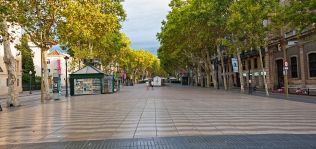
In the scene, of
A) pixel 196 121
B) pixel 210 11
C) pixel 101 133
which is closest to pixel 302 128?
pixel 196 121

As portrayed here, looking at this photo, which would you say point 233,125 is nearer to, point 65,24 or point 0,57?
point 65,24

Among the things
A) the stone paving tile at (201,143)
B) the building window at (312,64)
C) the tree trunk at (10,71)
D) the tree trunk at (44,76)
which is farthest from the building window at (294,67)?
the stone paving tile at (201,143)

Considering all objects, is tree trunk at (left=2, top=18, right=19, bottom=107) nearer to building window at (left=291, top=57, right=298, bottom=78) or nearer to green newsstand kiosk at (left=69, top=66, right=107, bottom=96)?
green newsstand kiosk at (left=69, top=66, right=107, bottom=96)

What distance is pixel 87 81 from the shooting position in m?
45.8

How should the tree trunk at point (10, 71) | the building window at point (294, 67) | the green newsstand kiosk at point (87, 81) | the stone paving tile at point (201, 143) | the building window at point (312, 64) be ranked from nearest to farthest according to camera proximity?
the stone paving tile at point (201, 143), the tree trunk at point (10, 71), the building window at point (312, 64), the building window at point (294, 67), the green newsstand kiosk at point (87, 81)

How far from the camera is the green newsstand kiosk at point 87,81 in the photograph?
44.7 m

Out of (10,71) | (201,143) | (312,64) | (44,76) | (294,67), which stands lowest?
(201,143)

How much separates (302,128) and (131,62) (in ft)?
372

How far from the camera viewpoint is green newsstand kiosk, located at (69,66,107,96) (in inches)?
1759

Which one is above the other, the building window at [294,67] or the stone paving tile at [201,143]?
the building window at [294,67]

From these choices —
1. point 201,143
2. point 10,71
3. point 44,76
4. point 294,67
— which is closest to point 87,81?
point 44,76

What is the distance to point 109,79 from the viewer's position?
50.2m

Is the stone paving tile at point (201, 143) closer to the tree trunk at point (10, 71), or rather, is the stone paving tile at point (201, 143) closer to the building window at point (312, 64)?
the tree trunk at point (10, 71)

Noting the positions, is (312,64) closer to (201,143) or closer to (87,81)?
(87,81)
